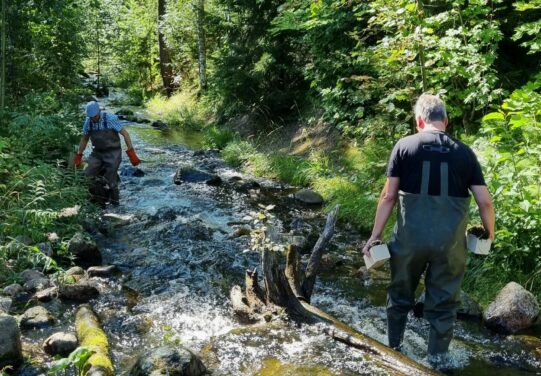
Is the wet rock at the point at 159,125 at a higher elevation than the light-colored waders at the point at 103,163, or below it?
below

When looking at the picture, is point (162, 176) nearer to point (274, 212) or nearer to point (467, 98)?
point (274, 212)

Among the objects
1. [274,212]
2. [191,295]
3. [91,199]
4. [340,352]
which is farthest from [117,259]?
[340,352]

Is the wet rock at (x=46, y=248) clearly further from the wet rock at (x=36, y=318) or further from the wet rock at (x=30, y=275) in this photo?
the wet rock at (x=36, y=318)

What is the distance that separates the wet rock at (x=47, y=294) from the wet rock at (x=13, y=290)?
0.22 m

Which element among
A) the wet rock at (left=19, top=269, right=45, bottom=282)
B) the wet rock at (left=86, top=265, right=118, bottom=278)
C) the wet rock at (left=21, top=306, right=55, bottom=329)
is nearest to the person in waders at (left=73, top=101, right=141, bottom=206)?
the wet rock at (left=86, top=265, right=118, bottom=278)

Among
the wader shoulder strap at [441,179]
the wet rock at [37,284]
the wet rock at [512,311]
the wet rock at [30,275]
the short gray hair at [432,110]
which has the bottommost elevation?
the wet rock at [37,284]

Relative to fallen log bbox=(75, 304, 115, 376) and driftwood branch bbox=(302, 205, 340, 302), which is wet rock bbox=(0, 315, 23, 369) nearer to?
fallen log bbox=(75, 304, 115, 376)

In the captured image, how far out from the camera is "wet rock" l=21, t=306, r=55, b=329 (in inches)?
214

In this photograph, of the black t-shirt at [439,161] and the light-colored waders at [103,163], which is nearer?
the black t-shirt at [439,161]

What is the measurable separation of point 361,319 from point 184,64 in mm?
26634

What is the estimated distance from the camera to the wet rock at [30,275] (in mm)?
6491

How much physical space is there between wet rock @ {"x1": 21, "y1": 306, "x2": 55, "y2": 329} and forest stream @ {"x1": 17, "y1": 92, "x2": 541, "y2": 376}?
0.48ft

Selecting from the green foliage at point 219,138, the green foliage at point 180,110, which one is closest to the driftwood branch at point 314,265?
the green foliage at point 219,138

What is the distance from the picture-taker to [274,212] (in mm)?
10352
